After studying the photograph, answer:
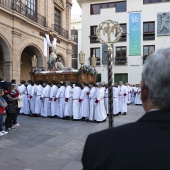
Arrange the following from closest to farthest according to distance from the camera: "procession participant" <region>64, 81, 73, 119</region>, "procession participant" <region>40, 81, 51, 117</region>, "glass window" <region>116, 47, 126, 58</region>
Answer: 1. "procession participant" <region>64, 81, 73, 119</region>
2. "procession participant" <region>40, 81, 51, 117</region>
3. "glass window" <region>116, 47, 126, 58</region>

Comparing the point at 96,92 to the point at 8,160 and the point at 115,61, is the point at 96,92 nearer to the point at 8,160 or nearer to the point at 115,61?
the point at 8,160

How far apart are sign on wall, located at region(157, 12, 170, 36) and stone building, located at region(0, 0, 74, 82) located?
426 inches

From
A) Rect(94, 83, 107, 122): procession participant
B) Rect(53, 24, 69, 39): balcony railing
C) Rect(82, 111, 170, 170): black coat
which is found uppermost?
Rect(53, 24, 69, 39): balcony railing

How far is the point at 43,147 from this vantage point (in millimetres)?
6504

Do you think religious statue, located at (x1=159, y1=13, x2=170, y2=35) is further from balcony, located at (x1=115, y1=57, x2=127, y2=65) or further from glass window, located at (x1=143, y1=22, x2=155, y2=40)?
balcony, located at (x1=115, y1=57, x2=127, y2=65)

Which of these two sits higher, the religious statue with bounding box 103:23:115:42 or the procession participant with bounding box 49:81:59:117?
the religious statue with bounding box 103:23:115:42

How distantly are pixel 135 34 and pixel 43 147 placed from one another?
26.5 meters

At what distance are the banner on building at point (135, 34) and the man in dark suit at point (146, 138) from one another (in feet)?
98.2

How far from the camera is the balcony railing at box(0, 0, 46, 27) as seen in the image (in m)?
17.9

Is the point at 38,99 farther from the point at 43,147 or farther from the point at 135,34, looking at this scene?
the point at 135,34

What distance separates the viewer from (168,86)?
1358 mm

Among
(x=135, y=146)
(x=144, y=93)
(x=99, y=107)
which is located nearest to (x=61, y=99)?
(x=99, y=107)

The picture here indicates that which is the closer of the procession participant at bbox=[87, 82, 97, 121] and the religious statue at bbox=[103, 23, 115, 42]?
the religious statue at bbox=[103, 23, 115, 42]

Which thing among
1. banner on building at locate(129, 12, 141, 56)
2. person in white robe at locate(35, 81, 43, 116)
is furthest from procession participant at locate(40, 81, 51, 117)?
banner on building at locate(129, 12, 141, 56)
